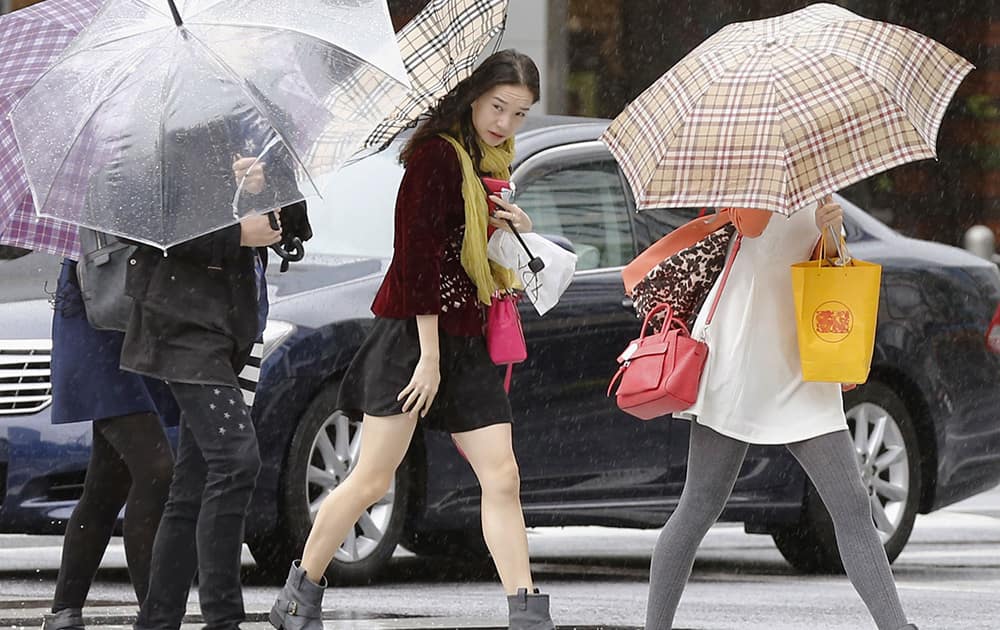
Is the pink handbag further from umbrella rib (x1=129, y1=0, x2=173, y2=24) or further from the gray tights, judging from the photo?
umbrella rib (x1=129, y1=0, x2=173, y2=24)

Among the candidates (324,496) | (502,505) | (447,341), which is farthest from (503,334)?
(324,496)

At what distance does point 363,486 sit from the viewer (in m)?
5.92

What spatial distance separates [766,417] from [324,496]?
8.57 feet

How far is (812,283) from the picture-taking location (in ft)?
18.3

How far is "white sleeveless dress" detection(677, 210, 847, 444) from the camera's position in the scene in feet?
18.5

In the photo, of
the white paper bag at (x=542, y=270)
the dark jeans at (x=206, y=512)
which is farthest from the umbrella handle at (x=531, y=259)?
the dark jeans at (x=206, y=512)

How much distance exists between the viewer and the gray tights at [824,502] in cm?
552

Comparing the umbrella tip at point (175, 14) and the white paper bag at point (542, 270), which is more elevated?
the umbrella tip at point (175, 14)

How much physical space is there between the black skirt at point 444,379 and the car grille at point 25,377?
201 centimetres

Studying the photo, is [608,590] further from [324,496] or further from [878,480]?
[878,480]

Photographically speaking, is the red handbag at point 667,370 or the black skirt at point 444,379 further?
the black skirt at point 444,379

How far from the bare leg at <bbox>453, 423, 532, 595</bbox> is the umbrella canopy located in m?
0.89

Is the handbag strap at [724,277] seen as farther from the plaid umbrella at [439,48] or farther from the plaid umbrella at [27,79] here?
the plaid umbrella at [27,79]

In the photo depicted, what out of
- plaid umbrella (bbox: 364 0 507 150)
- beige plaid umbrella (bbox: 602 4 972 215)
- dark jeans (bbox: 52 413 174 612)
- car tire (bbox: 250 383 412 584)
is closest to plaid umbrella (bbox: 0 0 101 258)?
dark jeans (bbox: 52 413 174 612)
